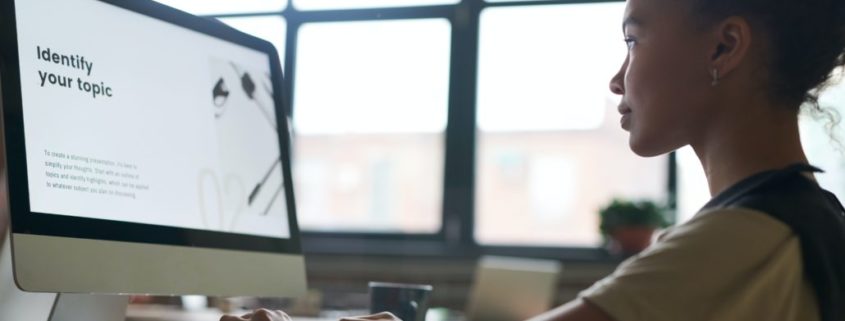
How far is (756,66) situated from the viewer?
1042 mm

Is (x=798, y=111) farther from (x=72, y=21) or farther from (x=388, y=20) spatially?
(x=388, y=20)

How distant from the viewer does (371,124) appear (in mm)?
4363

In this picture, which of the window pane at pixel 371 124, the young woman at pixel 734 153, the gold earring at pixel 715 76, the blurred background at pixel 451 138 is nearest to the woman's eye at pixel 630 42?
the young woman at pixel 734 153

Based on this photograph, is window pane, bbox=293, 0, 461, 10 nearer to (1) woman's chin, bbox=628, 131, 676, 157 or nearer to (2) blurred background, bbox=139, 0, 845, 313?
(2) blurred background, bbox=139, 0, 845, 313

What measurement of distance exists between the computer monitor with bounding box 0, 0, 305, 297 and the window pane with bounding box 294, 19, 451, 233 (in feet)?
9.23

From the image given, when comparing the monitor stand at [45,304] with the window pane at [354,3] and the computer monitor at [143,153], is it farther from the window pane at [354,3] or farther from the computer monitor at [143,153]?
the window pane at [354,3]

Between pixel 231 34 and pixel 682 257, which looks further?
pixel 231 34

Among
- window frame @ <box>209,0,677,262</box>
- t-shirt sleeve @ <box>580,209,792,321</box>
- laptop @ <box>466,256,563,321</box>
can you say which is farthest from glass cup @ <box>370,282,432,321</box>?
→ window frame @ <box>209,0,677,262</box>

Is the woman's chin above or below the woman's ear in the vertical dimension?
below

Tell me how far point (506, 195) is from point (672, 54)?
316cm

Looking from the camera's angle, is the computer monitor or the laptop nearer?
the computer monitor

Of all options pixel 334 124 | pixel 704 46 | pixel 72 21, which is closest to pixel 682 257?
pixel 704 46

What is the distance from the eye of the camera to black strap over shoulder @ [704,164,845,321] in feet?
3.03

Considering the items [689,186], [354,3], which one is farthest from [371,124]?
[689,186]
